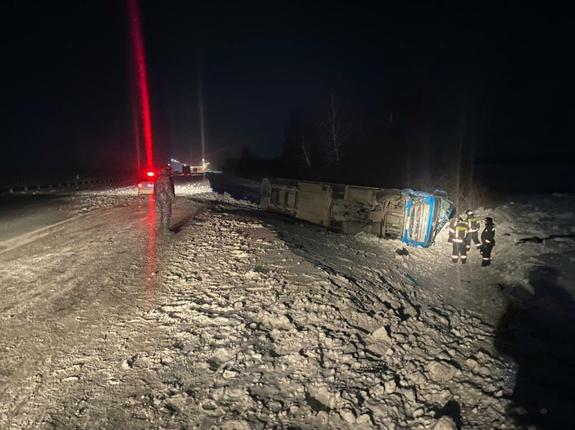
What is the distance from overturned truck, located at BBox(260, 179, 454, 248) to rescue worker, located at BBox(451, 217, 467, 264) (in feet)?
3.03

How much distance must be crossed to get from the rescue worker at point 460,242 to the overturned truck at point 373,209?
92 cm

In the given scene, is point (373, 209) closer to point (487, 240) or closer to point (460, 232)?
point (460, 232)

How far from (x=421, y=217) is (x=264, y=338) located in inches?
316

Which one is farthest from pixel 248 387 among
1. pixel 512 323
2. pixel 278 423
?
pixel 512 323

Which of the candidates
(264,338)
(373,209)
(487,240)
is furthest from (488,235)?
(264,338)

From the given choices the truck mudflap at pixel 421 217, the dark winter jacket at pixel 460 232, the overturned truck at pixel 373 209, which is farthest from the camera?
the overturned truck at pixel 373 209

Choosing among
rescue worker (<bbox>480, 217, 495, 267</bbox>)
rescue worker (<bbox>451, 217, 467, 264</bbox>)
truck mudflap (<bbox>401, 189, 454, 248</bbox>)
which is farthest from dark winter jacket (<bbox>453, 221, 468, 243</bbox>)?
truck mudflap (<bbox>401, 189, 454, 248</bbox>)

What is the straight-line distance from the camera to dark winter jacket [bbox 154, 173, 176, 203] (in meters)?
9.11

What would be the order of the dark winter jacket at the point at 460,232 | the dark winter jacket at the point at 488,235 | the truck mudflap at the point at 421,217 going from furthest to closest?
the truck mudflap at the point at 421,217, the dark winter jacket at the point at 460,232, the dark winter jacket at the point at 488,235

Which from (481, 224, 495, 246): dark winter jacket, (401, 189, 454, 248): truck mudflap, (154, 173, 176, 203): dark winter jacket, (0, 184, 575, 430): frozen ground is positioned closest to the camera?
(0, 184, 575, 430): frozen ground

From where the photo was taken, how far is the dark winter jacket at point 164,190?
9109 mm

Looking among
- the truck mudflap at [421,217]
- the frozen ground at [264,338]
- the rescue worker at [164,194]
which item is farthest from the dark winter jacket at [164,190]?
the truck mudflap at [421,217]

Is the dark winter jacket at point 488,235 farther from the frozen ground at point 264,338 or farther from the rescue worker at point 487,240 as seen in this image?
the frozen ground at point 264,338

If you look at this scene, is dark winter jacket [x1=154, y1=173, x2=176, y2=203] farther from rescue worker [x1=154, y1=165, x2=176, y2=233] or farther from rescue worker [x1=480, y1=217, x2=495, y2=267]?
rescue worker [x1=480, y1=217, x2=495, y2=267]
